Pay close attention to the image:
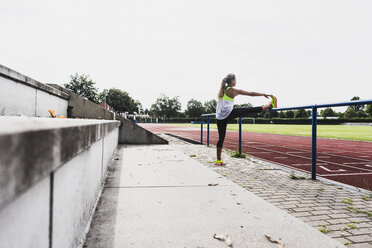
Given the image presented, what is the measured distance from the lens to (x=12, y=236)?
788 mm

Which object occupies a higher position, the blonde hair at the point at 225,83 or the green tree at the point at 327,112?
the green tree at the point at 327,112

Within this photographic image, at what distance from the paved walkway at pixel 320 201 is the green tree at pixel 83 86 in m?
40.0

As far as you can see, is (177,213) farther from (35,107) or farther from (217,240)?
(35,107)

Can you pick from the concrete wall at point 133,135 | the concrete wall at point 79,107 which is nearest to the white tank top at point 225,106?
the concrete wall at point 79,107

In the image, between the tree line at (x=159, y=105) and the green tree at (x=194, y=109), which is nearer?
the tree line at (x=159, y=105)

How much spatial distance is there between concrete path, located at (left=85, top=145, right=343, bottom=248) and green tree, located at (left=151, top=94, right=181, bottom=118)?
396ft

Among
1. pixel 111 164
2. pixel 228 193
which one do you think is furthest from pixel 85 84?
pixel 228 193

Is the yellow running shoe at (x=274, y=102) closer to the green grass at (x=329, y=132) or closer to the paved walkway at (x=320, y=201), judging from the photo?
the paved walkway at (x=320, y=201)

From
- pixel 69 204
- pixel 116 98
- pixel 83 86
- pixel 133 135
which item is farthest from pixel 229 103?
pixel 116 98

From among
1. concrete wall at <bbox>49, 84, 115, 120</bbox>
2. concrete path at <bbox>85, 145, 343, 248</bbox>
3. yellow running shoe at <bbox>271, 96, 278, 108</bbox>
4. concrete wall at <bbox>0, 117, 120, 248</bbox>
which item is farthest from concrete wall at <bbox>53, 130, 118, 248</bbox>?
concrete wall at <bbox>49, 84, 115, 120</bbox>

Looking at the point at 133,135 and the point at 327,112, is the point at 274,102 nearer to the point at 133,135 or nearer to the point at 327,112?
the point at 133,135

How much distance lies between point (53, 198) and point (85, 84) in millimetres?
43221

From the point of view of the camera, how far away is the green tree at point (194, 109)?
130 m

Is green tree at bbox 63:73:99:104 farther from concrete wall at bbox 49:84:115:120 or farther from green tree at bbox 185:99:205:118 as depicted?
green tree at bbox 185:99:205:118
